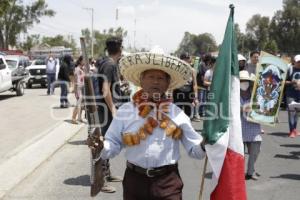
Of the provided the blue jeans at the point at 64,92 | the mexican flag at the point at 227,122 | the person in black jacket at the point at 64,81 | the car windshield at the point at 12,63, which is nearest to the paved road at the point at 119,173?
the mexican flag at the point at 227,122

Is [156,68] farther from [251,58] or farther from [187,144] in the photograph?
[251,58]

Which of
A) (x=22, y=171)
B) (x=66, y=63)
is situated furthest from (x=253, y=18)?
(x=22, y=171)

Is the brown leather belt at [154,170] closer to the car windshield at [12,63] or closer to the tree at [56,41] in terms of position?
the car windshield at [12,63]

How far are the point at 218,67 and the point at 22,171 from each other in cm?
453

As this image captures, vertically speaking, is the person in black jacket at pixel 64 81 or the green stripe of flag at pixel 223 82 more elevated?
the green stripe of flag at pixel 223 82

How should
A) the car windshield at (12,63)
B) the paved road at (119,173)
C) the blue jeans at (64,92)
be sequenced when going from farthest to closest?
1. the car windshield at (12,63)
2. the blue jeans at (64,92)
3. the paved road at (119,173)

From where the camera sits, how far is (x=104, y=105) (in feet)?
20.9

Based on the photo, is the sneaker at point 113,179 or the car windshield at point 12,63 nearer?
the sneaker at point 113,179

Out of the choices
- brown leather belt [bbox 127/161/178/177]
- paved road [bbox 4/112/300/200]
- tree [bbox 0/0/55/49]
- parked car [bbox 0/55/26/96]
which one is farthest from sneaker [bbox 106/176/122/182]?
tree [bbox 0/0/55/49]

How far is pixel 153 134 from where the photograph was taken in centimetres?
355

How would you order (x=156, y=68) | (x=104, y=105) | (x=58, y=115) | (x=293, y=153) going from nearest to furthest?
(x=156, y=68) → (x=104, y=105) → (x=293, y=153) → (x=58, y=115)

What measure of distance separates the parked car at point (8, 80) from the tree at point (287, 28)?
7446 cm

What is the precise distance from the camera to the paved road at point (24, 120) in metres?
9.80

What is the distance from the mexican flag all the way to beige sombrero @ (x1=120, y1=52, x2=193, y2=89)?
26cm
